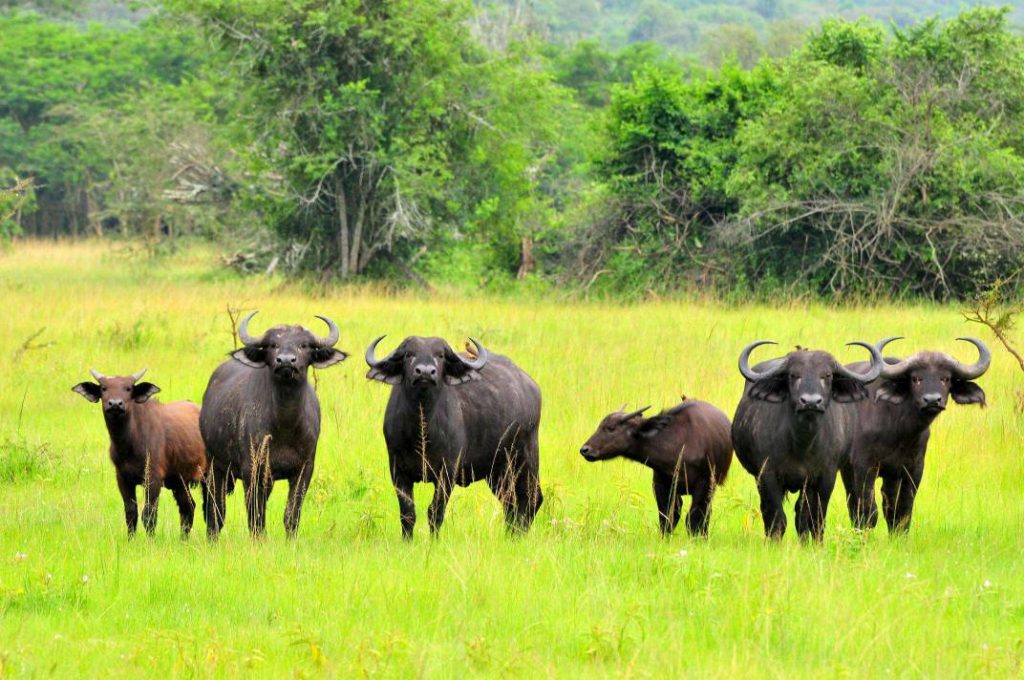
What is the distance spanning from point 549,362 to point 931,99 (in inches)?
418

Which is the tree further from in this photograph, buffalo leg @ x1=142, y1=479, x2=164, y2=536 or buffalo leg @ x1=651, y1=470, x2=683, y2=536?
buffalo leg @ x1=142, y1=479, x2=164, y2=536

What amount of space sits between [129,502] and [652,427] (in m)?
3.51

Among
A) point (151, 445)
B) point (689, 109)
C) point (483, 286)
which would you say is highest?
point (689, 109)

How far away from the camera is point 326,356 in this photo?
920 cm

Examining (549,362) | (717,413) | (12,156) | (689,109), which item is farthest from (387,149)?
(12,156)

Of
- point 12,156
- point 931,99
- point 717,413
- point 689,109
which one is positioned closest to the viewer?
point 717,413

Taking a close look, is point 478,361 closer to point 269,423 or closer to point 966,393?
point 269,423

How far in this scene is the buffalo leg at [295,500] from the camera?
8.95 metres

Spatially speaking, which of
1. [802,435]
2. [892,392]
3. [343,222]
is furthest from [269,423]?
[343,222]

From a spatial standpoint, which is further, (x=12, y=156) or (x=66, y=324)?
(x=12, y=156)

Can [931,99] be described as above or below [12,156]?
above

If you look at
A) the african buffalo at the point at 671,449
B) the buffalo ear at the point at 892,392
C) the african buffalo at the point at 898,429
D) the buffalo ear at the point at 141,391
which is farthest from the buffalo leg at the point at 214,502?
the buffalo ear at the point at 892,392

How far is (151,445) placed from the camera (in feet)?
30.9

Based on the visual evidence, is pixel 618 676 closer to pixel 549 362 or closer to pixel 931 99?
pixel 549 362
